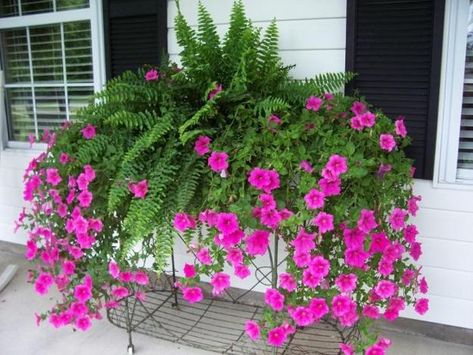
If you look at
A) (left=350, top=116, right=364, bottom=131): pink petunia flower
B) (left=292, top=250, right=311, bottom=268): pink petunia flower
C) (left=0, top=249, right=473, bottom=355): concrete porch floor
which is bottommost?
(left=0, top=249, right=473, bottom=355): concrete porch floor

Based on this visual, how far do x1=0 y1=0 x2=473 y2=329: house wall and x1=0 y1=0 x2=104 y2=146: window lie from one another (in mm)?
1119

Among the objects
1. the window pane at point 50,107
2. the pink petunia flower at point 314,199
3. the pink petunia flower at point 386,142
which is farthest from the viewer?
the window pane at point 50,107

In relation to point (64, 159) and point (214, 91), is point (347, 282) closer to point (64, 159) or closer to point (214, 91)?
point (214, 91)

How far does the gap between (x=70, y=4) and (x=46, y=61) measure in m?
0.43

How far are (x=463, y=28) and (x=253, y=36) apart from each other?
88 cm

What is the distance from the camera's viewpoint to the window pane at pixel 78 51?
2709 mm

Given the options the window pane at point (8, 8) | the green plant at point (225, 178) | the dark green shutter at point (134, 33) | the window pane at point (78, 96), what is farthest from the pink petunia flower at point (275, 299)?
the window pane at point (8, 8)

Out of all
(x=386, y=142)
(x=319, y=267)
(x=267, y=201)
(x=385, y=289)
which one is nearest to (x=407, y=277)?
(x=385, y=289)

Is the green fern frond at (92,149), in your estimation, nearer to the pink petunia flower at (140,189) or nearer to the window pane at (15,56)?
the pink petunia flower at (140,189)

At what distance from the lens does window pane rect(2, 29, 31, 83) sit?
2998 millimetres

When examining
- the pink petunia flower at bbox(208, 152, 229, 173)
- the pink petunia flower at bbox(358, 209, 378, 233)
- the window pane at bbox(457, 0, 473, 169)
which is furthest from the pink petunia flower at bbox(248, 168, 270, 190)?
the window pane at bbox(457, 0, 473, 169)

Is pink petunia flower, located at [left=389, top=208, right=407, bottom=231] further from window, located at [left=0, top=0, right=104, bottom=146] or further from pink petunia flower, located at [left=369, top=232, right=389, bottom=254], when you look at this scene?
window, located at [left=0, top=0, right=104, bottom=146]

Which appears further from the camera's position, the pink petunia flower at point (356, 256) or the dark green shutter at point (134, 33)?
the dark green shutter at point (134, 33)

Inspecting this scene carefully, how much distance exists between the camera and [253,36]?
1.82m
